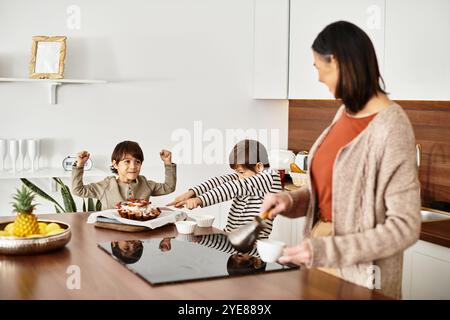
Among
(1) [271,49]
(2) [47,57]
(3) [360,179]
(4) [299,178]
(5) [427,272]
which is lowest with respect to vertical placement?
(5) [427,272]

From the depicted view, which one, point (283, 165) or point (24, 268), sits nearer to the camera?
point (24, 268)

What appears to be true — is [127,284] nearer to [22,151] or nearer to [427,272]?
[427,272]

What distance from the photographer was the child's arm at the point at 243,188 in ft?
9.29

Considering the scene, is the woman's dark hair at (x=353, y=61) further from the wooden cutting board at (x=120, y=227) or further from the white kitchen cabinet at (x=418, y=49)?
the white kitchen cabinet at (x=418, y=49)

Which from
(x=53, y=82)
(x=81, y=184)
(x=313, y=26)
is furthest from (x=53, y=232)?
(x=313, y=26)

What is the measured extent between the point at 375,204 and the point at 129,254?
85cm

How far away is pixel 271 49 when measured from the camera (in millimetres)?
4566

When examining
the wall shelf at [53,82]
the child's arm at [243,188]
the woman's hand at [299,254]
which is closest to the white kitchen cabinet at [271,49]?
the wall shelf at [53,82]

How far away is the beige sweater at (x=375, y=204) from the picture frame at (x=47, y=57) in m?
2.58

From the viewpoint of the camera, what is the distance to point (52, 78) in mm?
3922

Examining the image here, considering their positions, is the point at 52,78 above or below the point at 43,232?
A: above
